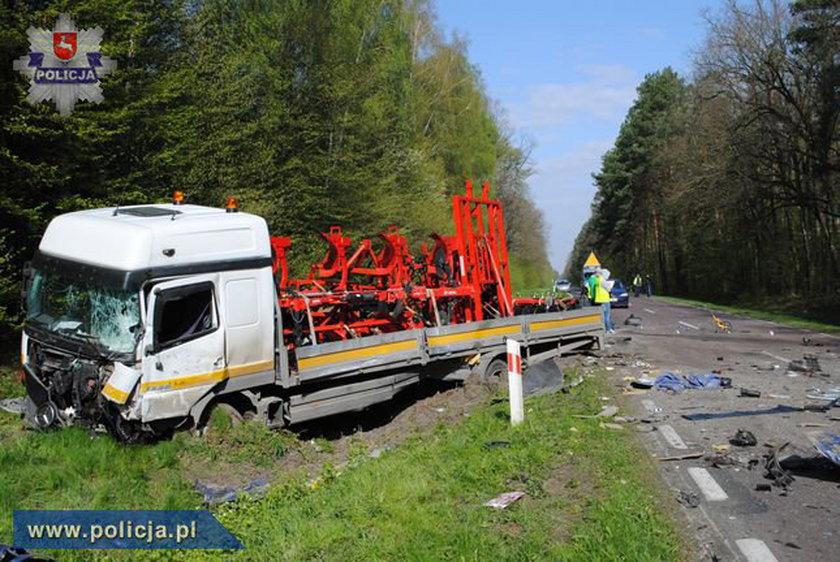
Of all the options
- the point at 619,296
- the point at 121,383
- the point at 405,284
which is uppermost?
the point at 405,284

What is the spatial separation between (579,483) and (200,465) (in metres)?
4.01

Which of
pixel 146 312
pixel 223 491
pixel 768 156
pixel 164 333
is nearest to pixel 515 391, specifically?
pixel 223 491

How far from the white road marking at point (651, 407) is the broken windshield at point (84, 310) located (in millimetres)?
6350

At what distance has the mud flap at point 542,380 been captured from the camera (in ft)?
35.2

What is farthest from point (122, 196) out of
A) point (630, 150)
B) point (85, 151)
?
point (630, 150)

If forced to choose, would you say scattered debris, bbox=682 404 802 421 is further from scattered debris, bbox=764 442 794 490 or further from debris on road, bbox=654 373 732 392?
scattered debris, bbox=764 442 794 490

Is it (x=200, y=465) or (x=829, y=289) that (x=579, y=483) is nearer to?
(x=200, y=465)

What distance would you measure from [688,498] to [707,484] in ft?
1.72

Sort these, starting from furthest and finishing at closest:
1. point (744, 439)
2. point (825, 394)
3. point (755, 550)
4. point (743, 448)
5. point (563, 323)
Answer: point (563, 323) → point (825, 394) → point (744, 439) → point (743, 448) → point (755, 550)

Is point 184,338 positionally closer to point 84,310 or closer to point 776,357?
point 84,310

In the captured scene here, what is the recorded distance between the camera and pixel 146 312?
764 cm

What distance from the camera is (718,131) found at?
1522 inches

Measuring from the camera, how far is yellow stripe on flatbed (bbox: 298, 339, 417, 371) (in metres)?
9.13

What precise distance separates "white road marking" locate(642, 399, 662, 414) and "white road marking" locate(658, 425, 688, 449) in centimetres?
86
